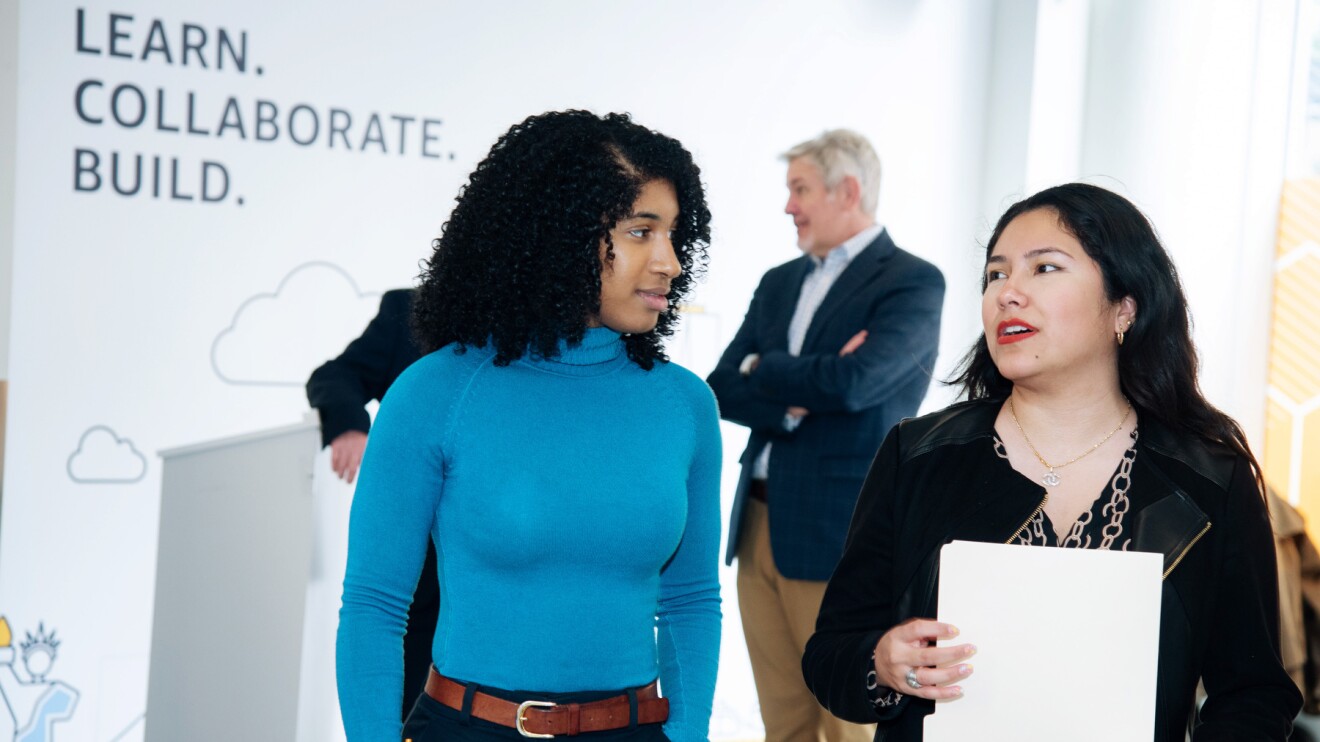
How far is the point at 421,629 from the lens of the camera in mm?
2406

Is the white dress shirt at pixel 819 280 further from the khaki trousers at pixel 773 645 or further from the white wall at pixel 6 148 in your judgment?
the white wall at pixel 6 148

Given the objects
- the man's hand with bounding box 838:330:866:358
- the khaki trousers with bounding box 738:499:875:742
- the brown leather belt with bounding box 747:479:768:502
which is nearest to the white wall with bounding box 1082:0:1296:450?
the man's hand with bounding box 838:330:866:358

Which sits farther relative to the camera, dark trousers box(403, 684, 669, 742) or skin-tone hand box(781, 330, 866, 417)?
skin-tone hand box(781, 330, 866, 417)

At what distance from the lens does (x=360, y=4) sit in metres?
4.25

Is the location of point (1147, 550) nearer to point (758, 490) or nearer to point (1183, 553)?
point (1183, 553)

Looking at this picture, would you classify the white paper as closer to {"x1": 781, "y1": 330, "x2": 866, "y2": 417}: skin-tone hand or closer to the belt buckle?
the belt buckle

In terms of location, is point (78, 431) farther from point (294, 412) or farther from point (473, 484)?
point (473, 484)

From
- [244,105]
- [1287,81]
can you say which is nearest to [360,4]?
[244,105]

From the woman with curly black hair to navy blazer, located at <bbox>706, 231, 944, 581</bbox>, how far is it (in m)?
1.54

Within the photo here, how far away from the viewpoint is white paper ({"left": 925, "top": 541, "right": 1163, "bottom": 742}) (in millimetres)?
1431

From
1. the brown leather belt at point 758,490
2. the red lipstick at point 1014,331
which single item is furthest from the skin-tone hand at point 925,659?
the brown leather belt at point 758,490

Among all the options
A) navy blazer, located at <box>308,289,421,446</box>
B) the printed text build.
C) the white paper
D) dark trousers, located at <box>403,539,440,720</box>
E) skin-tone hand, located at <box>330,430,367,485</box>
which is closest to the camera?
the white paper

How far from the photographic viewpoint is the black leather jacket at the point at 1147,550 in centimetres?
153

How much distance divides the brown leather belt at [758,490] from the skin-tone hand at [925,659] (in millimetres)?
2023
